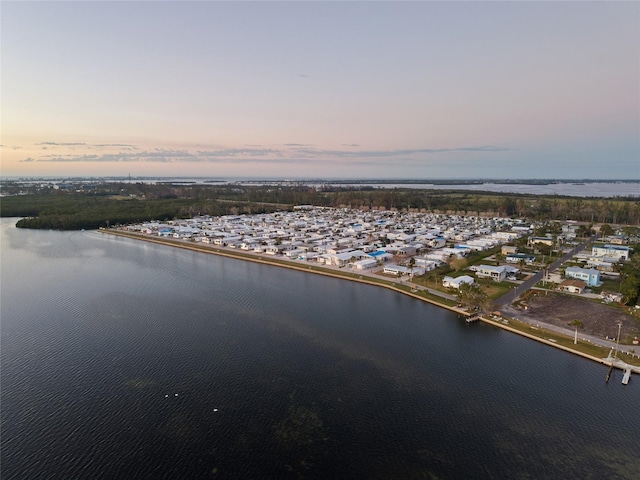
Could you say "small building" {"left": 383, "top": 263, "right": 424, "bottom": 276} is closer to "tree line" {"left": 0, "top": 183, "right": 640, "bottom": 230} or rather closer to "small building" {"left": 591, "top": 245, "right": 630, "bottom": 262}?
"small building" {"left": 591, "top": 245, "right": 630, "bottom": 262}

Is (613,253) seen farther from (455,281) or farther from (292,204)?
(292,204)

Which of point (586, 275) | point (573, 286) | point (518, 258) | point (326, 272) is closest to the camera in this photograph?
point (573, 286)

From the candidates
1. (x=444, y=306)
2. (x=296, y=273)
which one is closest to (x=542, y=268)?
(x=444, y=306)

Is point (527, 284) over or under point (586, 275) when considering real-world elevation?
under

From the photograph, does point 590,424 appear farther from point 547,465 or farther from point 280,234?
point 280,234

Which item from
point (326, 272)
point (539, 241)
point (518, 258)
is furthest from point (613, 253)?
point (326, 272)

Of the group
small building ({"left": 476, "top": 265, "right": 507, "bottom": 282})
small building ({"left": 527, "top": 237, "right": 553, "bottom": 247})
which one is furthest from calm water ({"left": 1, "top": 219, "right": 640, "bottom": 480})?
small building ({"left": 527, "top": 237, "right": 553, "bottom": 247})

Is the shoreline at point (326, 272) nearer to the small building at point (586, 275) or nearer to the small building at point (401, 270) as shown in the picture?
the small building at point (401, 270)
